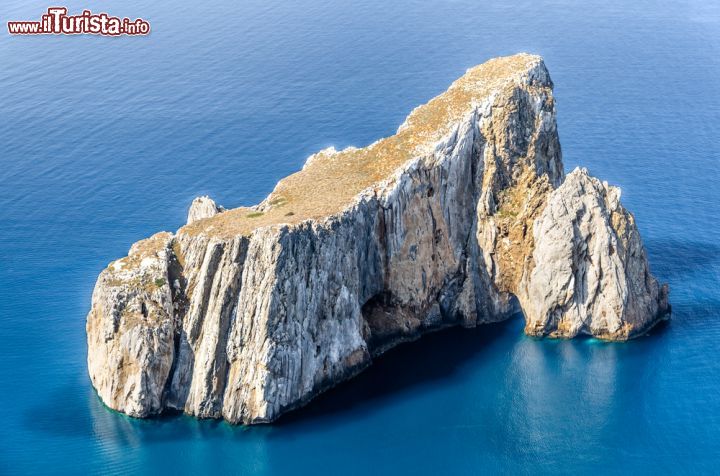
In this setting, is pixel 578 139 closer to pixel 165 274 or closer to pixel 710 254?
pixel 710 254

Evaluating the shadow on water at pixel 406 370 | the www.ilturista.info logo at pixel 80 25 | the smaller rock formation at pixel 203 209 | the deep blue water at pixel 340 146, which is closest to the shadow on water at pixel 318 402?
the shadow on water at pixel 406 370

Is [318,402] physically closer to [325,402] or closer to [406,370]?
[325,402]

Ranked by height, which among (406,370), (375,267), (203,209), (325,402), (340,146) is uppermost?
(340,146)

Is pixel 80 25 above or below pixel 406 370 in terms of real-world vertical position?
above

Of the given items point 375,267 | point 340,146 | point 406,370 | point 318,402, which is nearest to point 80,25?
point 340,146

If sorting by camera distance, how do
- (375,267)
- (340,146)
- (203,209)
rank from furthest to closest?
(340,146) < (203,209) < (375,267)
